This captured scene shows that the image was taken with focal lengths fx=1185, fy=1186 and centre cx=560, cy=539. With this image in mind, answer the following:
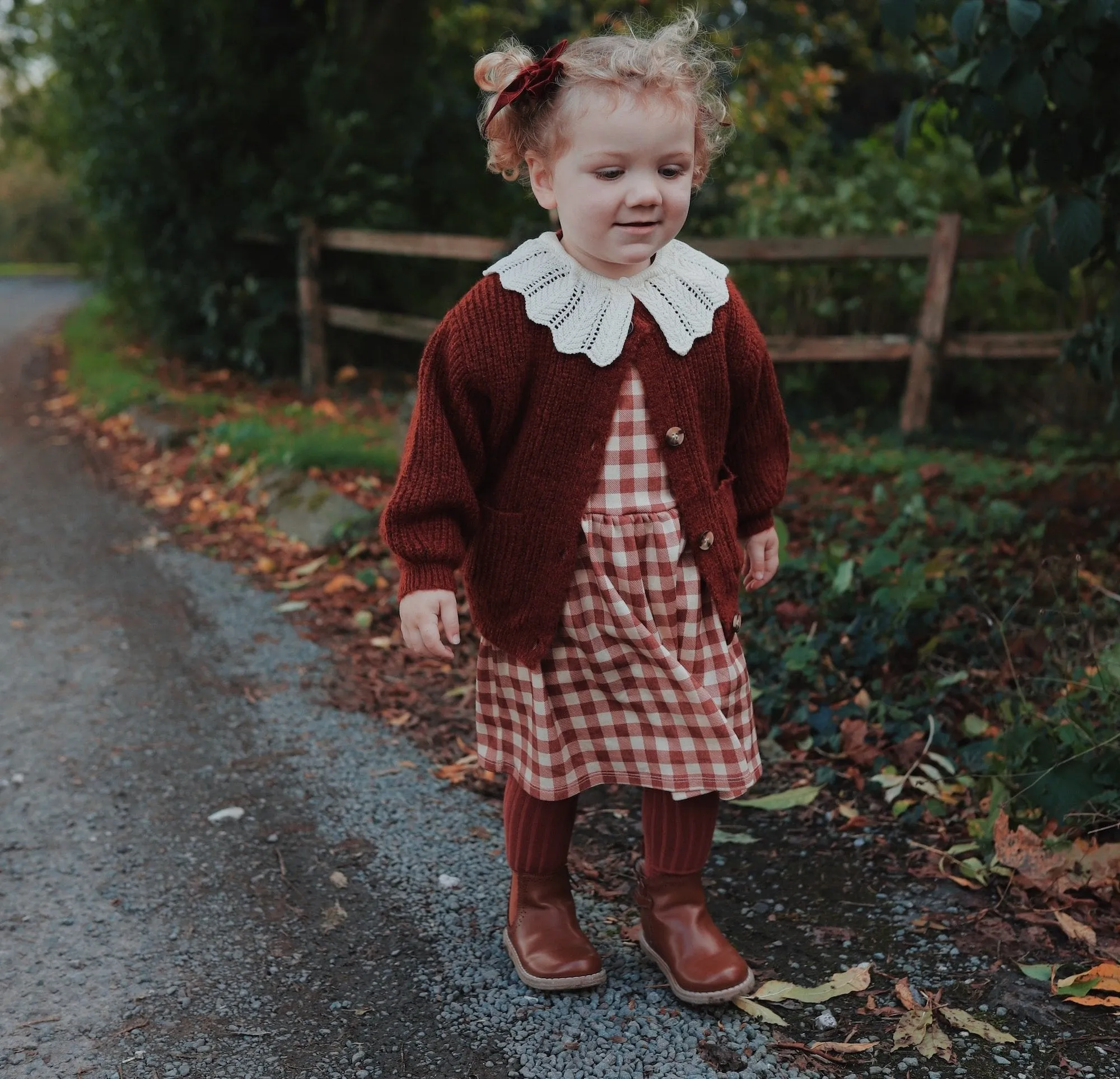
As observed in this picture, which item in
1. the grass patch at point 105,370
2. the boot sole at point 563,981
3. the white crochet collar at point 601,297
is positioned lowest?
the grass patch at point 105,370

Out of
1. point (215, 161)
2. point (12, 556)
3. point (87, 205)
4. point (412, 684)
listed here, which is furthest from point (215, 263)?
point (412, 684)

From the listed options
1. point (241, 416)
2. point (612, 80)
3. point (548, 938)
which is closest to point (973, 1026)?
point (548, 938)

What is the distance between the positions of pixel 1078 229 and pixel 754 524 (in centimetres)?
126

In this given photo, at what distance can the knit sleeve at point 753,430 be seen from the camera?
7.20 feet

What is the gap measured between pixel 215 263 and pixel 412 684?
19.1 ft

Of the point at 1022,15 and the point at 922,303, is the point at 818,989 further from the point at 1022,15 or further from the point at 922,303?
the point at 922,303

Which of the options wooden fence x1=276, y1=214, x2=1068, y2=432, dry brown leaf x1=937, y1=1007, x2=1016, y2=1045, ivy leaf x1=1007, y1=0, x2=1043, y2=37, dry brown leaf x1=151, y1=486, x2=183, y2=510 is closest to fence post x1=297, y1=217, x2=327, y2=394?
wooden fence x1=276, y1=214, x2=1068, y2=432

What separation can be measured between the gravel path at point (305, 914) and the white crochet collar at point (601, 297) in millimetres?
1200

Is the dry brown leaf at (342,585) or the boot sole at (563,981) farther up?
the boot sole at (563,981)

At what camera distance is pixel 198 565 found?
16.6 feet

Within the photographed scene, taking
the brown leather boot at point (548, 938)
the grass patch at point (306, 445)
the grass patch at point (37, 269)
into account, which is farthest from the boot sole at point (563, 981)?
the grass patch at point (37, 269)

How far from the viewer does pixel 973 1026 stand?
6.93 ft

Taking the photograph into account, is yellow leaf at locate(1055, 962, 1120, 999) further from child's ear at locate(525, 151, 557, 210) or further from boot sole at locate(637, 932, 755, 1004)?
Answer: child's ear at locate(525, 151, 557, 210)

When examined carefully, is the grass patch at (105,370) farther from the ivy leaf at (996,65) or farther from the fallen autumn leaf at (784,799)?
the ivy leaf at (996,65)
